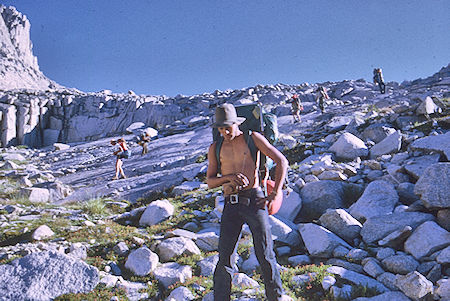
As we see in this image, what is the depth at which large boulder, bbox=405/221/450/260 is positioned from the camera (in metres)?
4.42

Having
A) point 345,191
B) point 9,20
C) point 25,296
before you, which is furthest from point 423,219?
point 9,20

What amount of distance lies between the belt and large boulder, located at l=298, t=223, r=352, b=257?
8.68 ft

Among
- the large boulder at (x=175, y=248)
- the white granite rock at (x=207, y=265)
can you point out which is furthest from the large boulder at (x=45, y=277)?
the white granite rock at (x=207, y=265)

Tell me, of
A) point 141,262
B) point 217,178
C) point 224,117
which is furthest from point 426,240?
point 141,262

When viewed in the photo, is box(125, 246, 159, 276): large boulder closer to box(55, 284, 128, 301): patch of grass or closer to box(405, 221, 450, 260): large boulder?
box(55, 284, 128, 301): patch of grass

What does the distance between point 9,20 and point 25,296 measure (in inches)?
4413

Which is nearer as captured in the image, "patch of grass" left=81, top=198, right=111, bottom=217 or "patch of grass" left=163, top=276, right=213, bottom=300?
"patch of grass" left=163, top=276, right=213, bottom=300

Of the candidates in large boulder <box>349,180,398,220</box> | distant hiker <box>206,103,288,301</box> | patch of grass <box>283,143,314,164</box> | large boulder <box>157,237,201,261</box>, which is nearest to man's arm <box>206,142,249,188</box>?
distant hiker <box>206,103,288,301</box>

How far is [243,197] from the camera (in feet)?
11.2

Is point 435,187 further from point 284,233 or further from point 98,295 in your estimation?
point 98,295

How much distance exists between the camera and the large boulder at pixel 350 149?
35.1 feet

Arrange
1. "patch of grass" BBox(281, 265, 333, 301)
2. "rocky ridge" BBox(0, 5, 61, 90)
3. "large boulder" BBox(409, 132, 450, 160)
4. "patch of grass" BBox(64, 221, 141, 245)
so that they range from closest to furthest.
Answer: "patch of grass" BBox(281, 265, 333, 301), "patch of grass" BBox(64, 221, 141, 245), "large boulder" BBox(409, 132, 450, 160), "rocky ridge" BBox(0, 5, 61, 90)

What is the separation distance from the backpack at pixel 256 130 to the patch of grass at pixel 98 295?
8.35 ft

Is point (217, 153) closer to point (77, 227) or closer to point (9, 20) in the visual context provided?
point (77, 227)
